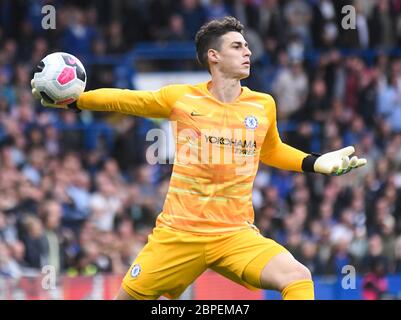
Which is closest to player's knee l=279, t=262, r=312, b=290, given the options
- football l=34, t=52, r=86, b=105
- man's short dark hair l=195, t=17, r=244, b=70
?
man's short dark hair l=195, t=17, r=244, b=70

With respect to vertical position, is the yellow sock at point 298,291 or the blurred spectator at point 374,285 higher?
the yellow sock at point 298,291

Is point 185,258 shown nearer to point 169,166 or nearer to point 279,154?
point 279,154

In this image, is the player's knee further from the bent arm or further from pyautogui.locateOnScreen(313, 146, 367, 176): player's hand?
the bent arm

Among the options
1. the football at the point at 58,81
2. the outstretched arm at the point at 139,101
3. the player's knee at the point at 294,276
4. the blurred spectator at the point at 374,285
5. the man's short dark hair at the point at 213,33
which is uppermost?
the man's short dark hair at the point at 213,33

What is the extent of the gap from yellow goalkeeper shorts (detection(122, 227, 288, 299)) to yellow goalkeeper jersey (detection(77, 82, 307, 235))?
0.07 meters

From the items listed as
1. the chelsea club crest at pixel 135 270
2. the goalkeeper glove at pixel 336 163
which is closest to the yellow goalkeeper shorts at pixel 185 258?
the chelsea club crest at pixel 135 270

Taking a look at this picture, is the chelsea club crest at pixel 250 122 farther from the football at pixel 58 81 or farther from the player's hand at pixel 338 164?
the football at pixel 58 81

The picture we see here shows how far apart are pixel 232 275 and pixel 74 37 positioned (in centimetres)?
1096

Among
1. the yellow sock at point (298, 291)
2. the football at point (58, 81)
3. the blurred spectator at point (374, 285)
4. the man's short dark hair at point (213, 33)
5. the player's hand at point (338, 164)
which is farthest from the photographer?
the blurred spectator at point (374, 285)

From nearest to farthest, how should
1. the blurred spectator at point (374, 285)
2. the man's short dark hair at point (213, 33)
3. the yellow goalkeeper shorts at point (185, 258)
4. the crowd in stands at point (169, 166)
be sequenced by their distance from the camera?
the yellow goalkeeper shorts at point (185, 258) < the man's short dark hair at point (213, 33) < the blurred spectator at point (374, 285) < the crowd in stands at point (169, 166)

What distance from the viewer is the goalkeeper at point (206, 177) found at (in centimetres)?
912

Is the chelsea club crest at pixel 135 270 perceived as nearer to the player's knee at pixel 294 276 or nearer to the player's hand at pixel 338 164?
the player's knee at pixel 294 276

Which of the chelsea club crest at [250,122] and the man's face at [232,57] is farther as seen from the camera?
the man's face at [232,57]
